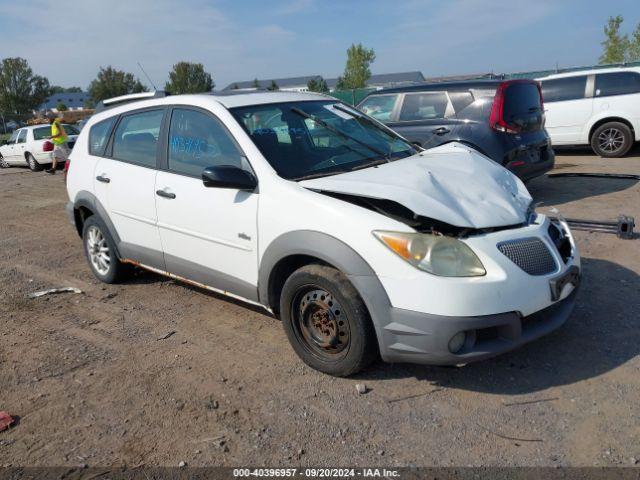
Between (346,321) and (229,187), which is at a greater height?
(229,187)

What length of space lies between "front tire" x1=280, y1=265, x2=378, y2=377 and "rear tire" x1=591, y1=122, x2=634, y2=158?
32.7 ft

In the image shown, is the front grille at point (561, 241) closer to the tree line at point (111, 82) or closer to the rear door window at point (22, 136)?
the rear door window at point (22, 136)

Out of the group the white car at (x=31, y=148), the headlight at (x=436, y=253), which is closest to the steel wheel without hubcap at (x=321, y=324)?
the headlight at (x=436, y=253)

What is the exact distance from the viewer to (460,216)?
321cm

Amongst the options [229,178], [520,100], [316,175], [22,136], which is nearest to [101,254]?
[229,178]

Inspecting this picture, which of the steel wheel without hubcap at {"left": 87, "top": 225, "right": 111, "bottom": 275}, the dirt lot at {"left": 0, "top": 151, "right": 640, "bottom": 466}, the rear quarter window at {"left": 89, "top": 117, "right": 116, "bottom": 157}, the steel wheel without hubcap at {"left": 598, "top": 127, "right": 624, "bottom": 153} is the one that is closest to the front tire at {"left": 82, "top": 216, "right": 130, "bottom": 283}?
the steel wheel without hubcap at {"left": 87, "top": 225, "right": 111, "bottom": 275}

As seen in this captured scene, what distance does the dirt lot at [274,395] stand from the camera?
9.23 ft

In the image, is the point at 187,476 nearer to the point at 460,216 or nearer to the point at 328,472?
the point at 328,472

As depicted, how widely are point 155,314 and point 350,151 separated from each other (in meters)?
2.17

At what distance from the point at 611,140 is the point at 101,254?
1010cm

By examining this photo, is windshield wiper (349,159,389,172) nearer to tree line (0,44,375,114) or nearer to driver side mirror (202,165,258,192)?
driver side mirror (202,165,258,192)

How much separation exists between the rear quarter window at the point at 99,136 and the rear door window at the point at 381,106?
15.1 feet

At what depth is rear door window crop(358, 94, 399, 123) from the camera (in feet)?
28.4

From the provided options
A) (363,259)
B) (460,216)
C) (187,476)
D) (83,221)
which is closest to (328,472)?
(187,476)
